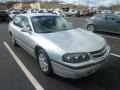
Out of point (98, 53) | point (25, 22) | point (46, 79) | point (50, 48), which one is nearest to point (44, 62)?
point (46, 79)

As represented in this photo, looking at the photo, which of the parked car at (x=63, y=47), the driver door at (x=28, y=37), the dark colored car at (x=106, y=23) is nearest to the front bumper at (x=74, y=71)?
the parked car at (x=63, y=47)

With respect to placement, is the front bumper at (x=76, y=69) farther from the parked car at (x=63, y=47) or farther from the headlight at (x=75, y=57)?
the headlight at (x=75, y=57)

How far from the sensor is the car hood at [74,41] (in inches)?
185

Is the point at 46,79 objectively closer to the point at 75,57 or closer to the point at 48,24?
the point at 75,57

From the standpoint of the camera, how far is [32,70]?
19.3 ft

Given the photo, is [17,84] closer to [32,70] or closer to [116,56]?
[32,70]

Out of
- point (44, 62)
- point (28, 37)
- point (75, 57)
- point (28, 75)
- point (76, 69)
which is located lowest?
point (28, 75)

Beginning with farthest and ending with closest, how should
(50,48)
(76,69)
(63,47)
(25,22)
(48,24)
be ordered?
1. (25,22)
2. (48,24)
3. (50,48)
4. (63,47)
5. (76,69)

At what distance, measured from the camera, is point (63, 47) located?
4750 mm

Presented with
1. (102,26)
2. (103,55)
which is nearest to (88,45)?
(103,55)

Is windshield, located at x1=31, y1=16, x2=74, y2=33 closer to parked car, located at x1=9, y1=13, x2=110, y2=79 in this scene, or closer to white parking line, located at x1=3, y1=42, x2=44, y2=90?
parked car, located at x1=9, y1=13, x2=110, y2=79

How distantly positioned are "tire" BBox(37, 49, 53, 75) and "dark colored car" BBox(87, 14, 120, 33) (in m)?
7.84

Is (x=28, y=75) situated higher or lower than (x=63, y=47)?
lower

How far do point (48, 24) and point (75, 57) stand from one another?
2171 mm
